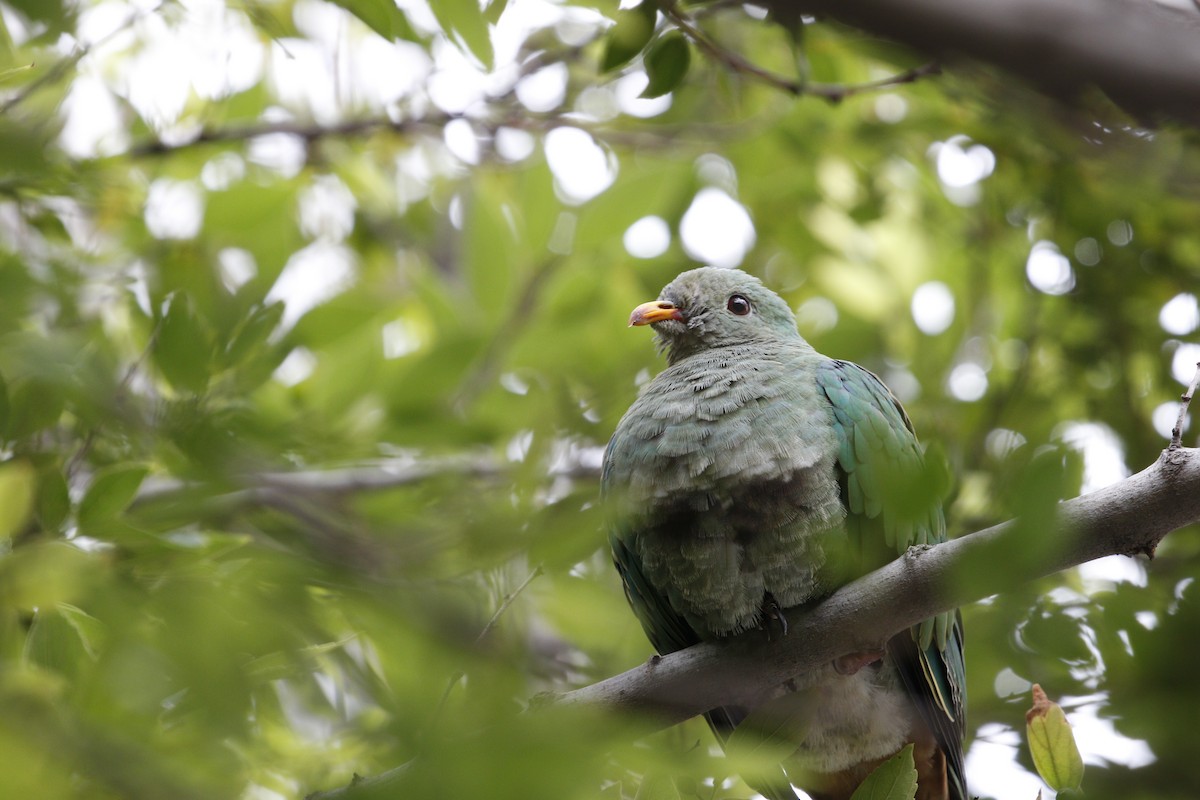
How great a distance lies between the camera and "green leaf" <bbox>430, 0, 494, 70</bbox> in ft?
7.66

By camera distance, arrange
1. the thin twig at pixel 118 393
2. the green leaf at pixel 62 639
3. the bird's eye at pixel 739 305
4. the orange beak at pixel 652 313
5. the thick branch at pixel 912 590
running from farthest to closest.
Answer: the bird's eye at pixel 739 305
the orange beak at pixel 652 313
the thin twig at pixel 118 393
the green leaf at pixel 62 639
the thick branch at pixel 912 590

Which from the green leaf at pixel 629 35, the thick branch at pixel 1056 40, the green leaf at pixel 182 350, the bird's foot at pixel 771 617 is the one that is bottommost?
the bird's foot at pixel 771 617

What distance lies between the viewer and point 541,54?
512cm

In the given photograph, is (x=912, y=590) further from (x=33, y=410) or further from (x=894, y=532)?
(x=33, y=410)

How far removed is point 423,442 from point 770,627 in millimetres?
1181

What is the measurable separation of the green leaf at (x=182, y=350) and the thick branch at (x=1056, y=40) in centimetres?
153

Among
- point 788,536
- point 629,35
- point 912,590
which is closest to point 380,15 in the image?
point 629,35

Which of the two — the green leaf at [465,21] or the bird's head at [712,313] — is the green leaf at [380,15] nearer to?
the green leaf at [465,21]

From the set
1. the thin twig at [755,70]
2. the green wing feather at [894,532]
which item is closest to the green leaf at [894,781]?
the green wing feather at [894,532]

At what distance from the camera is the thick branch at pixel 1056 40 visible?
3.60 ft

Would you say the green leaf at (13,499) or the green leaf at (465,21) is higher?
the green leaf at (465,21)

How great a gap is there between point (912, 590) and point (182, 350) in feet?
5.69

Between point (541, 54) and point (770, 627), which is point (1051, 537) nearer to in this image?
point (770, 627)

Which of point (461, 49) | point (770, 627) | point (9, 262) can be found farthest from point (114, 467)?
point (770, 627)
